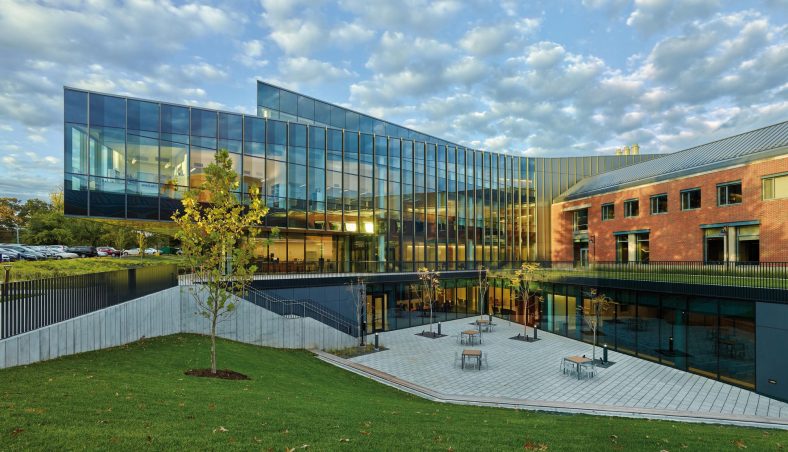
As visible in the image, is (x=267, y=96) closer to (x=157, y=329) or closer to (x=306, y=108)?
(x=306, y=108)

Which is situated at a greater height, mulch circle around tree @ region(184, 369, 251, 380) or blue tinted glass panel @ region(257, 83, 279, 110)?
blue tinted glass panel @ region(257, 83, 279, 110)

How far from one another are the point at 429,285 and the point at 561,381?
16.9 meters

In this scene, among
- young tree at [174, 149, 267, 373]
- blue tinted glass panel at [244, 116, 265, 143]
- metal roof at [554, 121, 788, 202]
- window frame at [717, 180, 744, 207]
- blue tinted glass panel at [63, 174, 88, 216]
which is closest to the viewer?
young tree at [174, 149, 267, 373]

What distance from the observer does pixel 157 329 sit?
19797mm

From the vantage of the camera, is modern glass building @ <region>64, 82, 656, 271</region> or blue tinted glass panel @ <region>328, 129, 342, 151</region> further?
blue tinted glass panel @ <region>328, 129, 342, 151</region>

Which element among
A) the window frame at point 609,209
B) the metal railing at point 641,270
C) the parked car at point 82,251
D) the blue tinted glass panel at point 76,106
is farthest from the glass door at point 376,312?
the parked car at point 82,251

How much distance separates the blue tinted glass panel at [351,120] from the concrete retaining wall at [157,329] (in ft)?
93.7

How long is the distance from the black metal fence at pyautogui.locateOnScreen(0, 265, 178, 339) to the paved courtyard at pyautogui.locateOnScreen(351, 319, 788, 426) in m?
12.4

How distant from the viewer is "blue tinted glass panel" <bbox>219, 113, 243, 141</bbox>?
1247 inches

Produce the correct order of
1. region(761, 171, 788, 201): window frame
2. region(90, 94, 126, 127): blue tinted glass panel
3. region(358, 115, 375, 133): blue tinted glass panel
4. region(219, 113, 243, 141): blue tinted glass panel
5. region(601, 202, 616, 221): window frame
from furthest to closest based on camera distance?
region(358, 115, 375, 133): blue tinted glass panel < region(601, 202, 616, 221): window frame < region(219, 113, 243, 141): blue tinted glass panel < region(90, 94, 126, 127): blue tinted glass panel < region(761, 171, 788, 201): window frame

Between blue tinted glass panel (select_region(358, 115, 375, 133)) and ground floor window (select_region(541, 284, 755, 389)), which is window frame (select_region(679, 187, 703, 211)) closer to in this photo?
ground floor window (select_region(541, 284, 755, 389))

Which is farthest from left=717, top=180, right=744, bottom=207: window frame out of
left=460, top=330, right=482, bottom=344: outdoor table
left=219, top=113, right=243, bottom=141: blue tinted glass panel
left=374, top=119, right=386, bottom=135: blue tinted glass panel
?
left=219, top=113, right=243, bottom=141: blue tinted glass panel

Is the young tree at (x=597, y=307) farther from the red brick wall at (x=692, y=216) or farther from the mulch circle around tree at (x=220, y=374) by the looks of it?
the mulch circle around tree at (x=220, y=374)

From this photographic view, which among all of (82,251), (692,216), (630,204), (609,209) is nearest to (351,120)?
(609,209)
